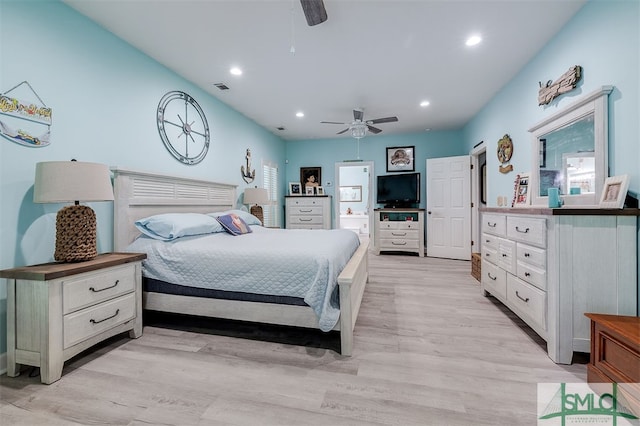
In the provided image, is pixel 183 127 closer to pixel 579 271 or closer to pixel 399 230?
pixel 579 271

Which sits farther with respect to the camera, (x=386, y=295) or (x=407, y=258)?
(x=407, y=258)

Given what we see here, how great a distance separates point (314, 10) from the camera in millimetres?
1632

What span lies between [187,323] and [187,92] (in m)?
2.71

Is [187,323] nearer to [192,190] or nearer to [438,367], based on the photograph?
[192,190]

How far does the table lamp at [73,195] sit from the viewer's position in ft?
5.55

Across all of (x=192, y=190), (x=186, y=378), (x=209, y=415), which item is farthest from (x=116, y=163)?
(x=209, y=415)

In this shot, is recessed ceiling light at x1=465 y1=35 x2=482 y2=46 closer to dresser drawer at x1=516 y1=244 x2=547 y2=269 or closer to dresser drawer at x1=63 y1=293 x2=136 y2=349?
dresser drawer at x1=516 y1=244 x2=547 y2=269

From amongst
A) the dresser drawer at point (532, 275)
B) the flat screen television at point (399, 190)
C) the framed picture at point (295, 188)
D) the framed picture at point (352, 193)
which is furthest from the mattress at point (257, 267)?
the framed picture at point (352, 193)

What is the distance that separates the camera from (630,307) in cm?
164

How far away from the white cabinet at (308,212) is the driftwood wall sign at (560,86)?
155 inches

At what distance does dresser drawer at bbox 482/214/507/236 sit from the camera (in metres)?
2.51

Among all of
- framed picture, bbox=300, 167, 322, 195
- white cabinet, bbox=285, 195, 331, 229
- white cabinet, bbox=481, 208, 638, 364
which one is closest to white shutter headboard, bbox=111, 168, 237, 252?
white cabinet, bbox=285, 195, 331, 229

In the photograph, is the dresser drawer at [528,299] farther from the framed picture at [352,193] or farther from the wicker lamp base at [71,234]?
the framed picture at [352,193]

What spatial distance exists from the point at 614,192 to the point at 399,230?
4044 millimetres
